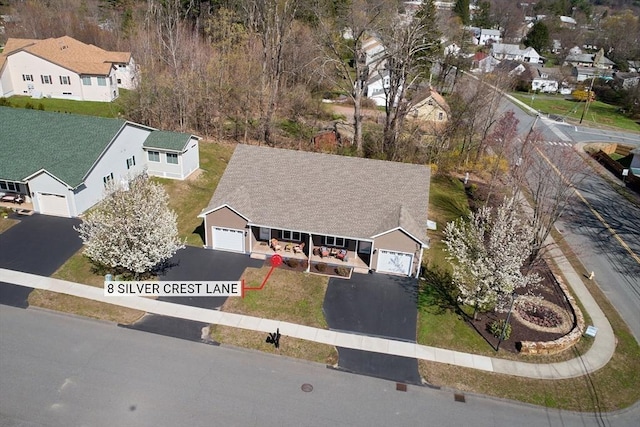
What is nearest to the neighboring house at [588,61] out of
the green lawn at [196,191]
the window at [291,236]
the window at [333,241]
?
the green lawn at [196,191]

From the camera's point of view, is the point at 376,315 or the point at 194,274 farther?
the point at 194,274

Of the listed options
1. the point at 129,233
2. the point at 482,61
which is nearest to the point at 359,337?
the point at 129,233

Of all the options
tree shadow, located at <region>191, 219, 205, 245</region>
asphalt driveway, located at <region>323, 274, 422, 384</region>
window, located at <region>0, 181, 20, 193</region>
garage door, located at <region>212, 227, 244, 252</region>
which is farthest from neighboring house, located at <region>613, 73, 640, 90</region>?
window, located at <region>0, 181, 20, 193</region>

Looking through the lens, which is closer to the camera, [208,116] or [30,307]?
[30,307]

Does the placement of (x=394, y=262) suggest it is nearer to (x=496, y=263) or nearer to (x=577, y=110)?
(x=496, y=263)

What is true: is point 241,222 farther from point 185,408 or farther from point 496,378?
point 496,378

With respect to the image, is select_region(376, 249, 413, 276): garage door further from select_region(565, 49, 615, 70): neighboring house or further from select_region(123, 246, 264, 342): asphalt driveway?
select_region(565, 49, 615, 70): neighboring house

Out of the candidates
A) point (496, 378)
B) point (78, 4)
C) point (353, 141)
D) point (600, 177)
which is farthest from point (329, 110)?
point (78, 4)
